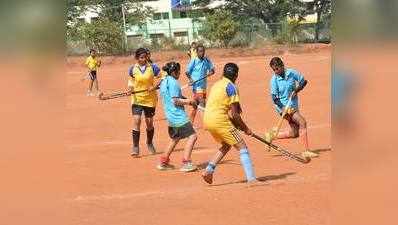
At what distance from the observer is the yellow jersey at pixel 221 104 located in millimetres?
7262

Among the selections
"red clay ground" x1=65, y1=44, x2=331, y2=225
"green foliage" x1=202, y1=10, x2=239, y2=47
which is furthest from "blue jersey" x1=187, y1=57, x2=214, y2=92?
"green foliage" x1=202, y1=10, x2=239, y2=47

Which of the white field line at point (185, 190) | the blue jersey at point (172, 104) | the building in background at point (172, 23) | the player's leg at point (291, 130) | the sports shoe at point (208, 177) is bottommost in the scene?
the white field line at point (185, 190)

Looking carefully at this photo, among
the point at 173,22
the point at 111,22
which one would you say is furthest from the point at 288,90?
the point at 173,22

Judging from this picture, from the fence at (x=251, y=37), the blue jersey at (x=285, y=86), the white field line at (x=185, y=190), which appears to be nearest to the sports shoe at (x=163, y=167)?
the white field line at (x=185, y=190)

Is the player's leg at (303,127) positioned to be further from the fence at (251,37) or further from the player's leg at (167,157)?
the fence at (251,37)

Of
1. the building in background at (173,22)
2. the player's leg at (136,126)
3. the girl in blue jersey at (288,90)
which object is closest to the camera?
the girl in blue jersey at (288,90)

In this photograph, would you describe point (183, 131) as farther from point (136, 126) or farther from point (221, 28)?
point (221, 28)

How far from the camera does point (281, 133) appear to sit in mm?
9688

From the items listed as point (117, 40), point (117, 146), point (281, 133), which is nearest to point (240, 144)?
point (281, 133)

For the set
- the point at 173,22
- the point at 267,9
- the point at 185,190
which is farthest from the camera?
the point at 173,22

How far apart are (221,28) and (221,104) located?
127ft

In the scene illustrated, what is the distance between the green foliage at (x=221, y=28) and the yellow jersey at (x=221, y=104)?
125 feet

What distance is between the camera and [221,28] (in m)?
45.6
